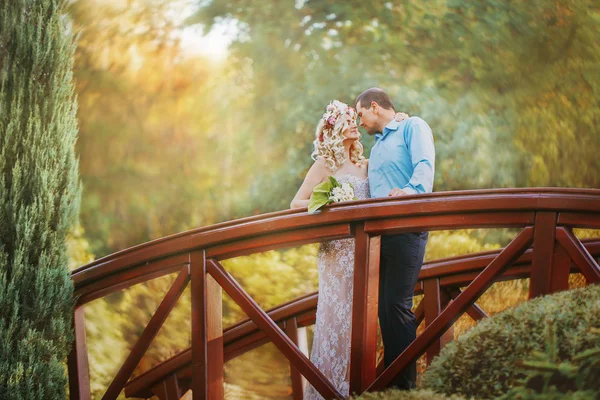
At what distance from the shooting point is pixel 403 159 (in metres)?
3.69

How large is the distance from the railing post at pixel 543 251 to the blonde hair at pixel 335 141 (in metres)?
1.31

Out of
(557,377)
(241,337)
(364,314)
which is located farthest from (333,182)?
(557,377)

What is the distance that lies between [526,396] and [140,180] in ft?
16.4

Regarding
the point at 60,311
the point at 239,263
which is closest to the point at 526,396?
the point at 60,311

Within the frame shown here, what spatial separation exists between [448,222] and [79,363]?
2.27 m

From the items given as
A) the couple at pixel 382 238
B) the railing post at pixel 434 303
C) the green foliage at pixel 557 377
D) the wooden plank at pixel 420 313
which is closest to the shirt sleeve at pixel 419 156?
the couple at pixel 382 238

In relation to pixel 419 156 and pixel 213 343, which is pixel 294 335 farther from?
pixel 419 156

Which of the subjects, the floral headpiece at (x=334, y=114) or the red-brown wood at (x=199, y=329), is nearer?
the red-brown wood at (x=199, y=329)

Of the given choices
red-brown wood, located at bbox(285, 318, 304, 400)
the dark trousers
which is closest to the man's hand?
the dark trousers

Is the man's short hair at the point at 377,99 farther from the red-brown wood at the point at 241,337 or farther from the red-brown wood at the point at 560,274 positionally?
the red-brown wood at the point at 241,337

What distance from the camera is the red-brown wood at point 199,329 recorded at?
3537mm

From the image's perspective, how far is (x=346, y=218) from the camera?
10.7ft

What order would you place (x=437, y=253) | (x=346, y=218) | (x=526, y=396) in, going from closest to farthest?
(x=526, y=396), (x=346, y=218), (x=437, y=253)

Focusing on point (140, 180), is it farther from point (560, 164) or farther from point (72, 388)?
point (560, 164)
